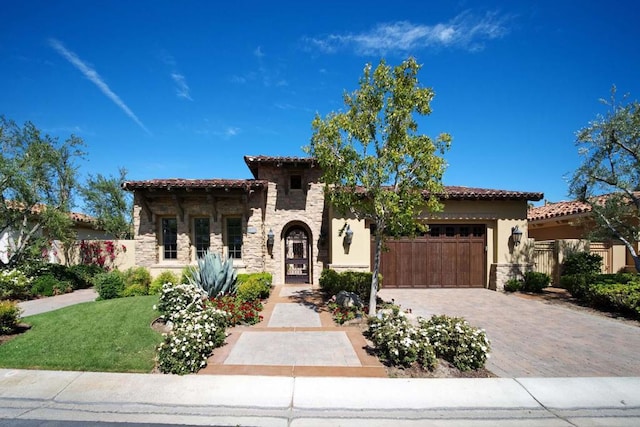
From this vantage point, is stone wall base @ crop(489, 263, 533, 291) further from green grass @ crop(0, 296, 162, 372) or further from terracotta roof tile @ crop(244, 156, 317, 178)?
green grass @ crop(0, 296, 162, 372)

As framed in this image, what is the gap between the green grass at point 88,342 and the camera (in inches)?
213

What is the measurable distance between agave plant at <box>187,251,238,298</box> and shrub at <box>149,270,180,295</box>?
118 inches

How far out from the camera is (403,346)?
5359 millimetres

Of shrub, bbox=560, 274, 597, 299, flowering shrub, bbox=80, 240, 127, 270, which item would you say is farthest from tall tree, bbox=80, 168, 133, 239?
shrub, bbox=560, 274, 597, 299

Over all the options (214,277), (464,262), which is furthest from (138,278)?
(464,262)

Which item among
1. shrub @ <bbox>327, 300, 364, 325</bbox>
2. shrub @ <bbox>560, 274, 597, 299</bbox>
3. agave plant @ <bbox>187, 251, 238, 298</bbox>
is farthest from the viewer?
shrub @ <bbox>560, 274, 597, 299</bbox>

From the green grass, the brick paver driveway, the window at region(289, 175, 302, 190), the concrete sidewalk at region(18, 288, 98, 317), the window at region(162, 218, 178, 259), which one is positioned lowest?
the concrete sidewalk at region(18, 288, 98, 317)

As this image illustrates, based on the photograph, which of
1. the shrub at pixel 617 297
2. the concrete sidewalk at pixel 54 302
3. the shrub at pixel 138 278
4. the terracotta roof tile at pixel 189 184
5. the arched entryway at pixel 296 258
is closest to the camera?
the shrub at pixel 617 297

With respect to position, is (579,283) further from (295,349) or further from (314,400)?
(314,400)

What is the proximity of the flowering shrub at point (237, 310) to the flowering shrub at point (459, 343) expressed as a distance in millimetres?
4429

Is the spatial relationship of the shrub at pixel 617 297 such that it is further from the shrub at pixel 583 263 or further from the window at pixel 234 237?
the window at pixel 234 237

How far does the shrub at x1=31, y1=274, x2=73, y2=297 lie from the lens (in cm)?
1191

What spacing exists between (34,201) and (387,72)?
14874 millimetres

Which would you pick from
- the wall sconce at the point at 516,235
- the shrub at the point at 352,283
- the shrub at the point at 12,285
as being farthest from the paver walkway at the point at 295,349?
the wall sconce at the point at 516,235
